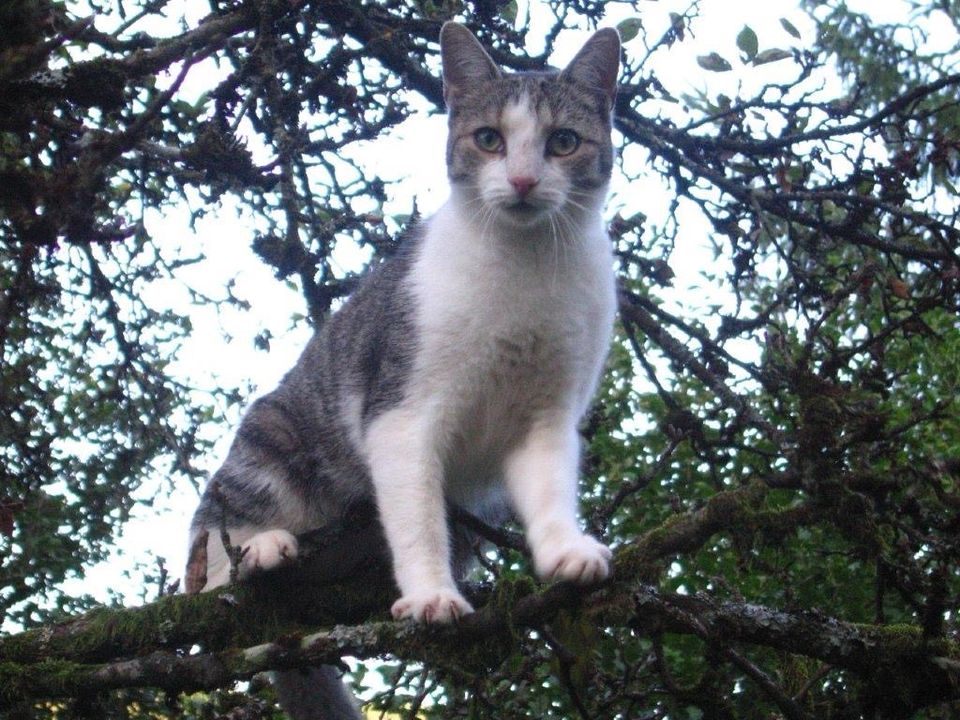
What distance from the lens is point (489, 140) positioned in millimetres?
3869

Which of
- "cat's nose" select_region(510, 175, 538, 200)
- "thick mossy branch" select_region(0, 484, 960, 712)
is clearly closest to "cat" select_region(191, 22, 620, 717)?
"cat's nose" select_region(510, 175, 538, 200)

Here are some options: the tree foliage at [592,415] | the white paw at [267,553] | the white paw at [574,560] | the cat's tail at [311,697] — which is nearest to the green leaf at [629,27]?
the tree foliage at [592,415]

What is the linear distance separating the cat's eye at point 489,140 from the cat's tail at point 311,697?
1984 millimetres

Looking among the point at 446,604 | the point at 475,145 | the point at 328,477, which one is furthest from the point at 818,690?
the point at 475,145

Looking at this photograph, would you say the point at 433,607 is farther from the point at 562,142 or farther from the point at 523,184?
the point at 562,142

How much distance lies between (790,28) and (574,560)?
8.08 feet

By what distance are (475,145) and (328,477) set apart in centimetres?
141

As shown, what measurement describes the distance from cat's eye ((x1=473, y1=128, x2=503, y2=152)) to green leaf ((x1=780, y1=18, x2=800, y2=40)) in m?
1.27

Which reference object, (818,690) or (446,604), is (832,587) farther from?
(446,604)

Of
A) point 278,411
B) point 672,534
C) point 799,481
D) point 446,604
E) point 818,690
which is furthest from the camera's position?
point 278,411

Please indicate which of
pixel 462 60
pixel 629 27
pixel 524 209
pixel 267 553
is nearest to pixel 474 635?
pixel 267 553

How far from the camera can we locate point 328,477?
407cm

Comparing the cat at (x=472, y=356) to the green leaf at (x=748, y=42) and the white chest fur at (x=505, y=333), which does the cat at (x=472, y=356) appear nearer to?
the white chest fur at (x=505, y=333)

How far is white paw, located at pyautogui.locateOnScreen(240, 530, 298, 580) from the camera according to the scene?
11.2 ft
